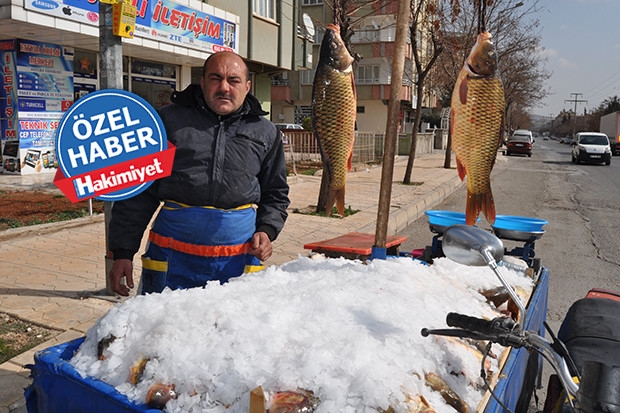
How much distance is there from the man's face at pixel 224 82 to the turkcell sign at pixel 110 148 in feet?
1.08

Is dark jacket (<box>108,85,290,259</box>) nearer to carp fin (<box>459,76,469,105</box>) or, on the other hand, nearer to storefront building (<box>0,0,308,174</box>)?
carp fin (<box>459,76,469,105</box>)

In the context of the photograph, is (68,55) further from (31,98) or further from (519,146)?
(519,146)

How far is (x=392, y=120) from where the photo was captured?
285 cm

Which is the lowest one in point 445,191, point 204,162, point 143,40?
point 445,191

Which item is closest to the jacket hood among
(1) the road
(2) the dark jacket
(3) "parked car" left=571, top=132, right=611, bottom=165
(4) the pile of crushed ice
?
(2) the dark jacket

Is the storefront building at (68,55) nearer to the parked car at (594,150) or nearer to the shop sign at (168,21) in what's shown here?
the shop sign at (168,21)

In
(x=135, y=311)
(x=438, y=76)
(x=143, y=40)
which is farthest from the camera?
(x=438, y=76)

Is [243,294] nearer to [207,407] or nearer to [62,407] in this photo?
[207,407]

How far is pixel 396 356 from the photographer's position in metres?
1.61

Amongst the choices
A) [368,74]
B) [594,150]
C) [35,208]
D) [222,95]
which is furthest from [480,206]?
[368,74]

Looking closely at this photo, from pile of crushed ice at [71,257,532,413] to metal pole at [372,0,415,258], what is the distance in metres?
0.80

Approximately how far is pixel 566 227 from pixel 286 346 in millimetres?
9315

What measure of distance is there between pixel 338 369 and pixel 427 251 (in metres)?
2.44

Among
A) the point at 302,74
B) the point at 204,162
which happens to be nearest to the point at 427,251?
the point at 204,162
